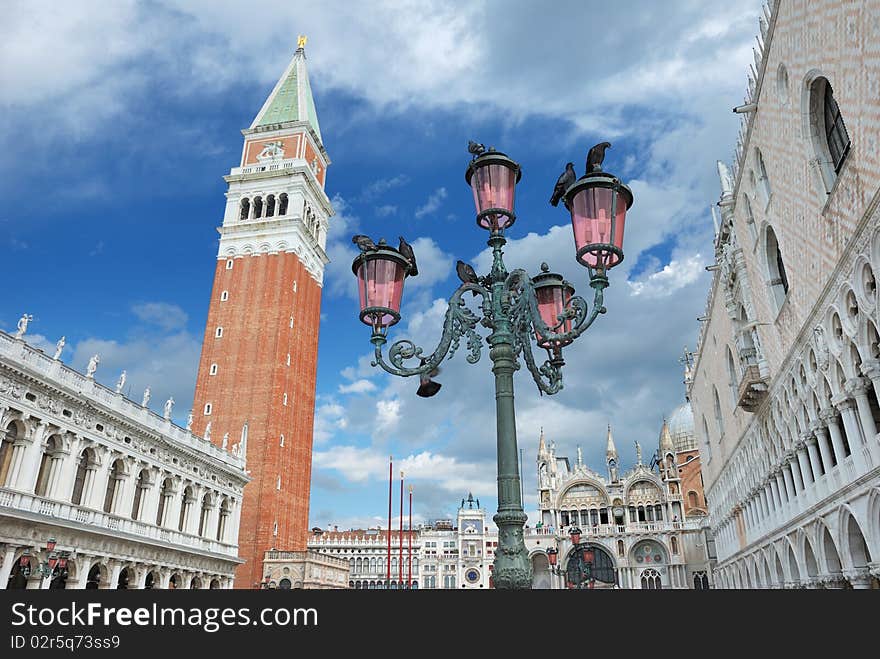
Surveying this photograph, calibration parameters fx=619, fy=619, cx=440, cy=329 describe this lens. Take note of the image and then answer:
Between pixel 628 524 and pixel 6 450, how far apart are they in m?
44.9

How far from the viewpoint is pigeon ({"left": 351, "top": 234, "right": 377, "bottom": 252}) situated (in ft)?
24.2

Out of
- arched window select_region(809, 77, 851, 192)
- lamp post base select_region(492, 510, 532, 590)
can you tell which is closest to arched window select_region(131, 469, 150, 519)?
lamp post base select_region(492, 510, 532, 590)

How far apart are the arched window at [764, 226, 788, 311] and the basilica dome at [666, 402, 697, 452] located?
4181cm

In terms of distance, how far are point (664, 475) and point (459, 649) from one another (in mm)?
55102

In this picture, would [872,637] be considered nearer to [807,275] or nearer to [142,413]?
[807,275]

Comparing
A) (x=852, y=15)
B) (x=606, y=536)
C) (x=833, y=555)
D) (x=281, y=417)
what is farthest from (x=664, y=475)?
(x=852, y=15)

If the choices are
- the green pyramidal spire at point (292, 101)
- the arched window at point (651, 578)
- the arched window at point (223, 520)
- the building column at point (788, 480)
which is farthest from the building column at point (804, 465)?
the green pyramidal spire at point (292, 101)

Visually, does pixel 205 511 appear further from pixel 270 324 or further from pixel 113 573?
pixel 270 324

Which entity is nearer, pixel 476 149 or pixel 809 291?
pixel 476 149

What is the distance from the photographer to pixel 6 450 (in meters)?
20.8

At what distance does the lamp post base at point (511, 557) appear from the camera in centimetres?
519

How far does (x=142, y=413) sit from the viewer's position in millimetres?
27797

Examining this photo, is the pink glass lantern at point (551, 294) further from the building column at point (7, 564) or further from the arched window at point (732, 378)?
the arched window at point (732, 378)

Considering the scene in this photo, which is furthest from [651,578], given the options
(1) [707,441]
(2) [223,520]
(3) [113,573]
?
(3) [113,573]
